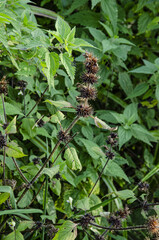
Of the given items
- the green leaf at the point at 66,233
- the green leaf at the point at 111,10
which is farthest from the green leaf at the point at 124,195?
the green leaf at the point at 111,10

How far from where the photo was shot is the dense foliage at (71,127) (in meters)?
0.92

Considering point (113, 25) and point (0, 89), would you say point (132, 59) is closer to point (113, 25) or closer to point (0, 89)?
point (113, 25)

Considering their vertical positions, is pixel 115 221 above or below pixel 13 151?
below

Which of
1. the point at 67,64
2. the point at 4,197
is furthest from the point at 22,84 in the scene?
the point at 4,197

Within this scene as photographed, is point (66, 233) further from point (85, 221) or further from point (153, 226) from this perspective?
point (153, 226)

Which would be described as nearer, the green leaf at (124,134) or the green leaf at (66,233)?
the green leaf at (66,233)

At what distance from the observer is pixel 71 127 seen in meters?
0.88

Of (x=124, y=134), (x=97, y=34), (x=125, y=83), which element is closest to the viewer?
(x=124, y=134)

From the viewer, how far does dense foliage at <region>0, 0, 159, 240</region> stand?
3.00 ft

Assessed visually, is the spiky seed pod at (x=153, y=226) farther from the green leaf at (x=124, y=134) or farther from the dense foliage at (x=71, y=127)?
the green leaf at (x=124, y=134)

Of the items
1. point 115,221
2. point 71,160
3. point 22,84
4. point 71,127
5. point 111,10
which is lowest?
point 115,221

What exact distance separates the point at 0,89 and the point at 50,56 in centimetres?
25

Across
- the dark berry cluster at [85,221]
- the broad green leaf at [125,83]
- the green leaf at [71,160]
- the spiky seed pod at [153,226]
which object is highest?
the broad green leaf at [125,83]

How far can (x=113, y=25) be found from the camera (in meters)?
1.71
